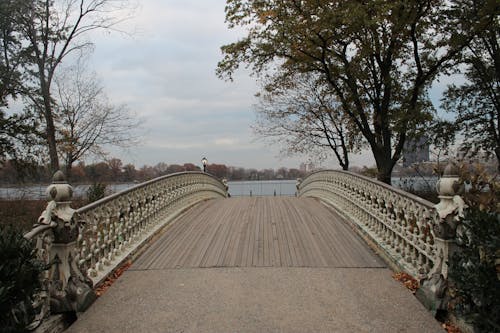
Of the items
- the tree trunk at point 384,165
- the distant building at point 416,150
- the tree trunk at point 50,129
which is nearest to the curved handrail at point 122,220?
the tree trunk at point 384,165

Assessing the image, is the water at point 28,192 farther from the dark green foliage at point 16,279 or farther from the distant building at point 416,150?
the dark green foliage at point 16,279

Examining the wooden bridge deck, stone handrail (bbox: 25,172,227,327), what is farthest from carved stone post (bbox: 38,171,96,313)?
the wooden bridge deck

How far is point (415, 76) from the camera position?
16.7m

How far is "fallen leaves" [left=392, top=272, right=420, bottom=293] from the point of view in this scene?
483 centimetres

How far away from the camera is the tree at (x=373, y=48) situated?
45.8 feet

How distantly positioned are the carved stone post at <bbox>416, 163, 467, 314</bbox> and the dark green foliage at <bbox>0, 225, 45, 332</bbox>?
408 centimetres

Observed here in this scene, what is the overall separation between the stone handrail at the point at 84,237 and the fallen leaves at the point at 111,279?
3.2 inches

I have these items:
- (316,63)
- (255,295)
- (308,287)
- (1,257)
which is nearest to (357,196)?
(308,287)

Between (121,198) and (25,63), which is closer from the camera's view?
(121,198)

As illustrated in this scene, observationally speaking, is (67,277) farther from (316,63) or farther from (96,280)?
(316,63)

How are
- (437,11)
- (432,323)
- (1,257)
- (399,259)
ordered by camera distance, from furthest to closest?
(437,11), (399,259), (432,323), (1,257)

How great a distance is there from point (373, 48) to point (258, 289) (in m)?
13.0

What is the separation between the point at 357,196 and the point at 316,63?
986 cm

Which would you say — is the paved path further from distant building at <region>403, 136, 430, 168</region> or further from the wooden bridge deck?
distant building at <region>403, 136, 430, 168</region>
